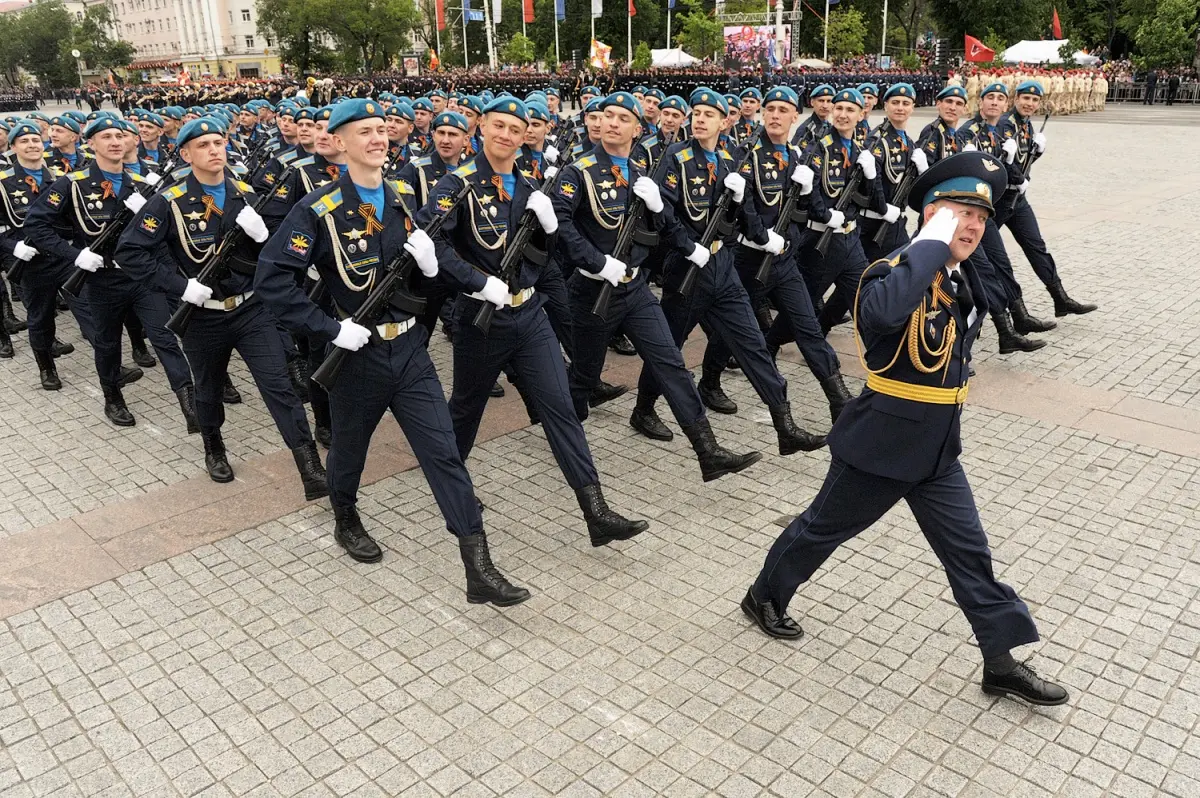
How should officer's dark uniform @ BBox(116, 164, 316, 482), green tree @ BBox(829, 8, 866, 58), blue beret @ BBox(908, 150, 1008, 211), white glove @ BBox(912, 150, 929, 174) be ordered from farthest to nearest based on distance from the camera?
1. green tree @ BBox(829, 8, 866, 58)
2. white glove @ BBox(912, 150, 929, 174)
3. officer's dark uniform @ BBox(116, 164, 316, 482)
4. blue beret @ BBox(908, 150, 1008, 211)

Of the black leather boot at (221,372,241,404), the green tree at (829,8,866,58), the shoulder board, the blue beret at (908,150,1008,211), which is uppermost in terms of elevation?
the green tree at (829,8,866,58)

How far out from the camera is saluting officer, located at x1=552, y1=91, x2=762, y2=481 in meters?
5.53

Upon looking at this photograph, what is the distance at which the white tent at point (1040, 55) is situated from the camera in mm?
39469

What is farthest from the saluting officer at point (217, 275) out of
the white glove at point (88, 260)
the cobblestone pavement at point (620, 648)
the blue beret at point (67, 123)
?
the blue beret at point (67, 123)

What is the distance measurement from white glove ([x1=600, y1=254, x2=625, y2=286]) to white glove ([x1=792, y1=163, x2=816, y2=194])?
1820 mm

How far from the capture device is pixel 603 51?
4053 cm

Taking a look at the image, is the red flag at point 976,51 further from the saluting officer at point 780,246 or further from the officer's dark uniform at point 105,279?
the officer's dark uniform at point 105,279

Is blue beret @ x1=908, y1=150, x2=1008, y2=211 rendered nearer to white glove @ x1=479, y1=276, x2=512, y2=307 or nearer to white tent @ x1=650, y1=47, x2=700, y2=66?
white glove @ x1=479, y1=276, x2=512, y2=307

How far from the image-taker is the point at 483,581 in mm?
4477

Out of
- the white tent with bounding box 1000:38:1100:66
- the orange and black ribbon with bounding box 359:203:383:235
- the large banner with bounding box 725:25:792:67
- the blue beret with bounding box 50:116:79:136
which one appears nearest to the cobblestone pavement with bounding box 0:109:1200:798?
the orange and black ribbon with bounding box 359:203:383:235

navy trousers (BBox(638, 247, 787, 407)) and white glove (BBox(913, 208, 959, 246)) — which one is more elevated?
white glove (BBox(913, 208, 959, 246))

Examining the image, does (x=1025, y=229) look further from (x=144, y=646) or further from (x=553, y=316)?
(x=144, y=646)

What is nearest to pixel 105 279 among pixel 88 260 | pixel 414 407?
pixel 88 260

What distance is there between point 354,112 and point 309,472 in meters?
2.23
